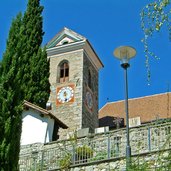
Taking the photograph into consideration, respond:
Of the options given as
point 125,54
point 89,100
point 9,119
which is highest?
point 89,100

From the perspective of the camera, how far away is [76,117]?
34.0 metres

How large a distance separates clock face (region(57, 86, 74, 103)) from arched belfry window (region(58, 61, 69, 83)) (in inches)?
44.1

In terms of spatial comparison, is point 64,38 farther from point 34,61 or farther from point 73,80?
point 34,61

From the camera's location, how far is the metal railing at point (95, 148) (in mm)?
15820

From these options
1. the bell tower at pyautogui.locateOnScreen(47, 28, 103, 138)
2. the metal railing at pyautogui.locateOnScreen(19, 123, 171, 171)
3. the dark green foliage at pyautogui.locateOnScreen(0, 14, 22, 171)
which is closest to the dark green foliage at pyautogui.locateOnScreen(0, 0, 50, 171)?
the dark green foliage at pyautogui.locateOnScreen(0, 14, 22, 171)

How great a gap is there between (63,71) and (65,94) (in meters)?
2.53

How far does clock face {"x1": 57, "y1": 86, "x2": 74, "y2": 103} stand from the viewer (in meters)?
35.4

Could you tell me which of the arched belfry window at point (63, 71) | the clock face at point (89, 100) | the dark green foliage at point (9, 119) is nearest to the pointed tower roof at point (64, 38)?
the arched belfry window at point (63, 71)

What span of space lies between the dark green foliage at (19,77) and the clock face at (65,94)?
664 centimetres

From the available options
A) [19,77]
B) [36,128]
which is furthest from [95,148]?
[36,128]

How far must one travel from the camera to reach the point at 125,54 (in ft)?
43.6

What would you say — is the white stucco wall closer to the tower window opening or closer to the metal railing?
the metal railing

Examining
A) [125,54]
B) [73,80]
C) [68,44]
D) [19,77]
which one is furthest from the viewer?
[68,44]

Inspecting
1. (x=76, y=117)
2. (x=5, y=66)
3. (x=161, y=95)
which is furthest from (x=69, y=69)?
(x=5, y=66)
